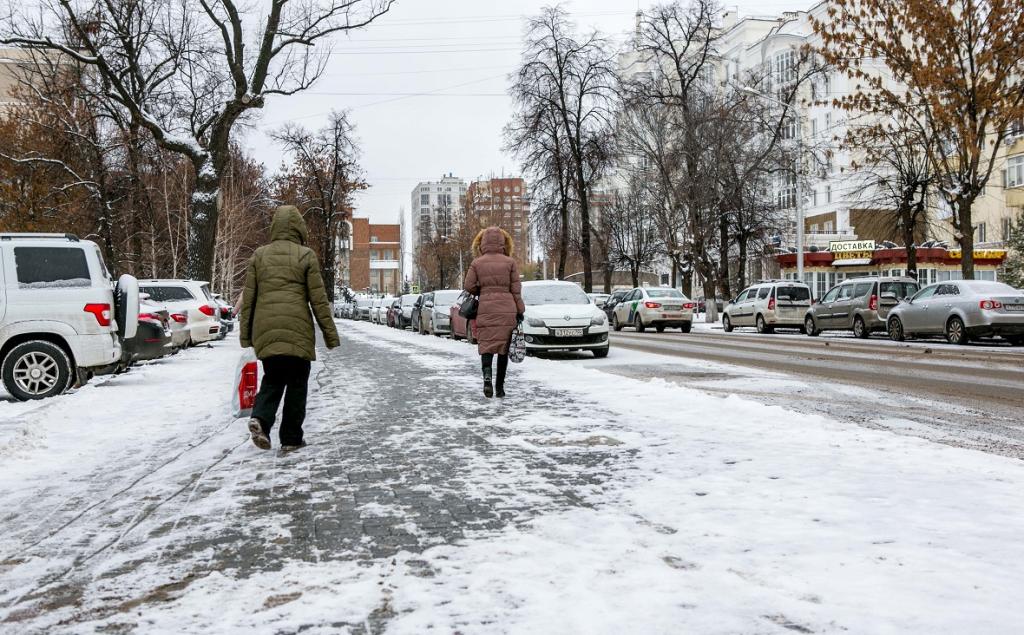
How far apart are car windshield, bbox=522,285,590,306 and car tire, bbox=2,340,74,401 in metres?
9.03

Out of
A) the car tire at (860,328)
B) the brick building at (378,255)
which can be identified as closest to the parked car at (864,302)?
the car tire at (860,328)

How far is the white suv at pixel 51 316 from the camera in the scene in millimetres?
10930

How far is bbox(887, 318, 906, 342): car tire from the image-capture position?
23.1 meters

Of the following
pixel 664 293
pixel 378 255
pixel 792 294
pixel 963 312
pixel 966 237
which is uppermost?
pixel 378 255

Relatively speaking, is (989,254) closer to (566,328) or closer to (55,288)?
(566,328)

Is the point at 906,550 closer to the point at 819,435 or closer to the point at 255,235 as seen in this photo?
the point at 819,435

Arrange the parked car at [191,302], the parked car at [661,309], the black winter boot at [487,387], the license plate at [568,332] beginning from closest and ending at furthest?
the black winter boot at [487,387] → the license plate at [568,332] → the parked car at [191,302] → the parked car at [661,309]

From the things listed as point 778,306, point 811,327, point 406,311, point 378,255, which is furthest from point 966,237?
point 378,255

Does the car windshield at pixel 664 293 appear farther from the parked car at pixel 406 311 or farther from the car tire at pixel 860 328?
the parked car at pixel 406 311

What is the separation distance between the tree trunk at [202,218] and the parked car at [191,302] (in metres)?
0.52

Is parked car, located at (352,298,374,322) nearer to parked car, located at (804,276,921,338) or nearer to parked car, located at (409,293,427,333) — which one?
parked car, located at (409,293,427,333)

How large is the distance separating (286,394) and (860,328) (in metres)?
22.8

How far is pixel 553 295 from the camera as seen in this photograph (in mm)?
18156

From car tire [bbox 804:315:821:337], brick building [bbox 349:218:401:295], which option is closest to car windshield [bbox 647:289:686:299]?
car tire [bbox 804:315:821:337]
